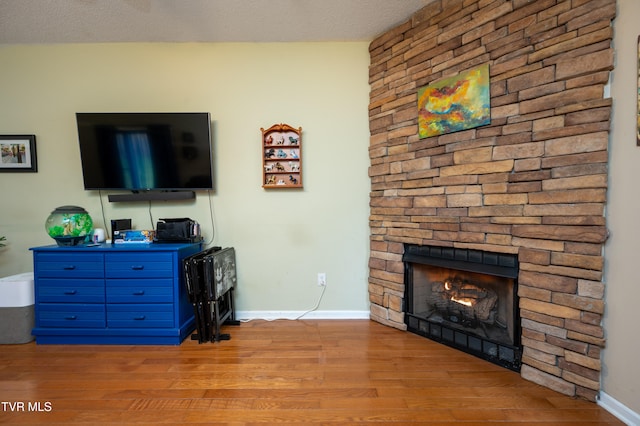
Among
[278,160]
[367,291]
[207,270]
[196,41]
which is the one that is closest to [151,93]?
[196,41]

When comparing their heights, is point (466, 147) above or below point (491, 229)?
above

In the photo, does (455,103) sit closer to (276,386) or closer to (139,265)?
(276,386)

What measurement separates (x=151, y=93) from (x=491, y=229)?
9.48 ft

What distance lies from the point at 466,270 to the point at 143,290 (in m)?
2.29

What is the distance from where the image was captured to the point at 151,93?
2.44m

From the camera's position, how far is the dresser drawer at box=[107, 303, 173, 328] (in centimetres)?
204

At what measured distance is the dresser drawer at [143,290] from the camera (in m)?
2.03

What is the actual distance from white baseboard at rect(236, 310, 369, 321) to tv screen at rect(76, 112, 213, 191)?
1.18 meters

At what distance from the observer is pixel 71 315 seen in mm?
2051

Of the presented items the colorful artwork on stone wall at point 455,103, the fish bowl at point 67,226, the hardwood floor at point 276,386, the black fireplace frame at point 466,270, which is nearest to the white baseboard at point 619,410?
the hardwood floor at point 276,386

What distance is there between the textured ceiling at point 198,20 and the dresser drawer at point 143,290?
198 centimetres

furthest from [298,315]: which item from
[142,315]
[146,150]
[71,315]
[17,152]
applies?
[17,152]

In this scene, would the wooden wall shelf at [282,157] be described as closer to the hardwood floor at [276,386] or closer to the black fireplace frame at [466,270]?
the black fireplace frame at [466,270]

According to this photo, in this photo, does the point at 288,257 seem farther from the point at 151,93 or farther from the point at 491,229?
the point at 151,93
